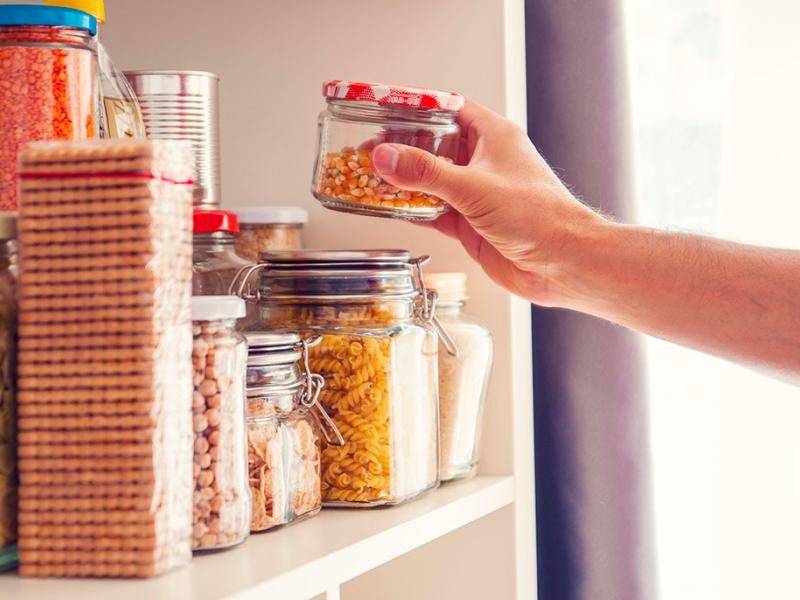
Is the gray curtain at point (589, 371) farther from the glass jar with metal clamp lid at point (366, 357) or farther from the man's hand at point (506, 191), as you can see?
the glass jar with metal clamp lid at point (366, 357)

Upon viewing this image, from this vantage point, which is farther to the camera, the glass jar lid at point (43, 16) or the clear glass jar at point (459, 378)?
the clear glass jar at point (459, 378)

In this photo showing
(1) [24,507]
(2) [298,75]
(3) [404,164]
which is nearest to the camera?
(1) [24,507]

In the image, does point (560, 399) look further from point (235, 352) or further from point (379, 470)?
point (235, 352)

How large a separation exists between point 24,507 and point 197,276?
0.39m

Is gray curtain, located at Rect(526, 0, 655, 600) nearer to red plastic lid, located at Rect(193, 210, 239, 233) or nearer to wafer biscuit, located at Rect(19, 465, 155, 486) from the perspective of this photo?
red plastic lid, located at Rect(193, 210, 239, 233)

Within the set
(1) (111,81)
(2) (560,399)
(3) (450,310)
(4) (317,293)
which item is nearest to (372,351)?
(4) (317,293)

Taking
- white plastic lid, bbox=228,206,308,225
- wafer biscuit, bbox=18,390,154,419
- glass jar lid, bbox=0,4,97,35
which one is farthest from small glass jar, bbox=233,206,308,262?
wafer biscuit, bbox=18,390,154,419

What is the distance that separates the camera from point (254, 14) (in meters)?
1.20

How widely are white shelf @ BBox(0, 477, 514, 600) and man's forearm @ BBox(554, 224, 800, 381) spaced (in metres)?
0.24

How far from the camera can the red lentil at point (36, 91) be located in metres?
0.76

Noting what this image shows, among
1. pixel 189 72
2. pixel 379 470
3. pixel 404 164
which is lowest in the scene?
pixel 379 470

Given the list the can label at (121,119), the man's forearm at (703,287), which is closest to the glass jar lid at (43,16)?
the can label at (121,119)

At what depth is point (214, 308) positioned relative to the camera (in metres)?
0.74

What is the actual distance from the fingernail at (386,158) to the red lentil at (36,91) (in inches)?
9.3
